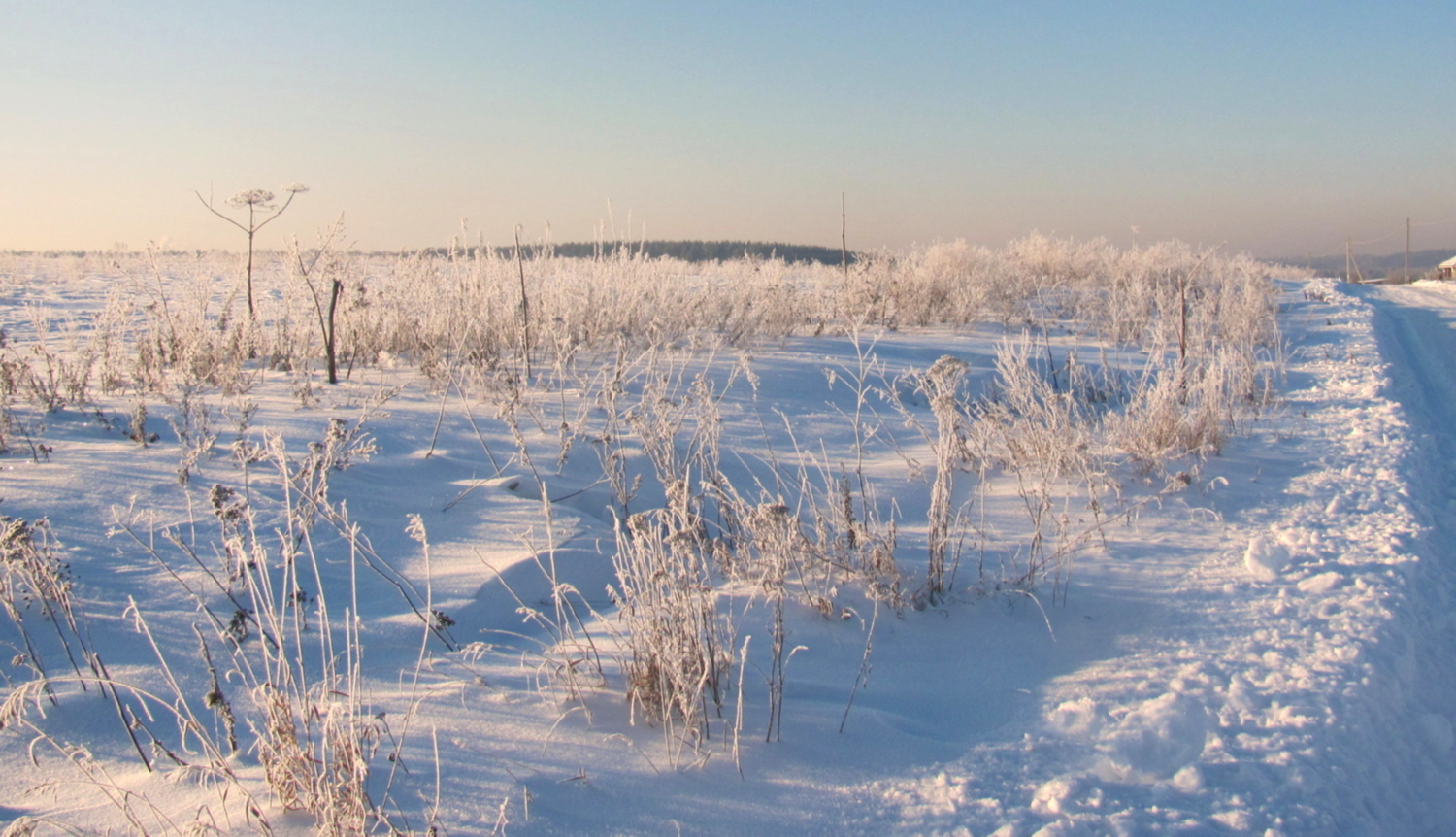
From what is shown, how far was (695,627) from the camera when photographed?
7.03 feet

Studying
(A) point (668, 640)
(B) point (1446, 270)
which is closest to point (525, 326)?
(A) point (668, 640)

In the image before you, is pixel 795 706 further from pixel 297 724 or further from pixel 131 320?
pixel 131 320

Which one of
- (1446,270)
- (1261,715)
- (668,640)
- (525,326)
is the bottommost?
(1261,715)

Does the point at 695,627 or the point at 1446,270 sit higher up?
the point at 1446,270

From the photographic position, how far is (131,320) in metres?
5.67

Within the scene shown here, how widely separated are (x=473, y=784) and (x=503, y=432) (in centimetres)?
298

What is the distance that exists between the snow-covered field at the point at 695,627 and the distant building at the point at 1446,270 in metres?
35.2

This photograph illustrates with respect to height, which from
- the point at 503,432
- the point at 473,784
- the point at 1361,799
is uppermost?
the point at 503,432

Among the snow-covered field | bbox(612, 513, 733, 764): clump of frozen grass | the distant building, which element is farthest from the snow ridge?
the distant building

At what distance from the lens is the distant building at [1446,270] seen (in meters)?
31.5

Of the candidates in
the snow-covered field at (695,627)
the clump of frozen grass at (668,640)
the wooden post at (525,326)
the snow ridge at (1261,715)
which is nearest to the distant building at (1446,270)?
the snow-covered field at (695,627)

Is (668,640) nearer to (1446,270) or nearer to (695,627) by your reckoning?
(695,627)

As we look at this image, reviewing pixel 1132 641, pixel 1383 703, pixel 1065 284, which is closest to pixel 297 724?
pixel 1132 641

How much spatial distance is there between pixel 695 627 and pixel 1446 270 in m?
41.5
